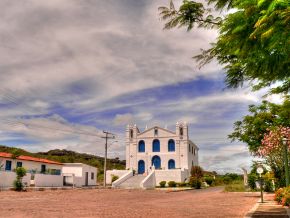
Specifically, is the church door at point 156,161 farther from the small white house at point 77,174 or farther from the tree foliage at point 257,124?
the tree foliage at point 257,124

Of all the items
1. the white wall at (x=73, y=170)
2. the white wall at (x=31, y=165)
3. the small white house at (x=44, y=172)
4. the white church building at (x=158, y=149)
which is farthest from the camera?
the white church building at (x=158, y=149)

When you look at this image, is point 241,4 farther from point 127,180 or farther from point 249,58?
point 127,180

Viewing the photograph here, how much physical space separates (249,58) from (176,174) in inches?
1906

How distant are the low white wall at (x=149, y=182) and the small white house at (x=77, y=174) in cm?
922

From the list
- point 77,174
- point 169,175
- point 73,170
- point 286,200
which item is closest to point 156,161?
point 169,175

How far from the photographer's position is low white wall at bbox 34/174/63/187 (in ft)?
125

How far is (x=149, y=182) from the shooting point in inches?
1869

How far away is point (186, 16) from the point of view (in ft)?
25.0

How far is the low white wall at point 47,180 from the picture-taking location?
38069mm

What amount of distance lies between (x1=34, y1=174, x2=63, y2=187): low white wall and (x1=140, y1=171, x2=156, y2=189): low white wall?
1079 centimetres

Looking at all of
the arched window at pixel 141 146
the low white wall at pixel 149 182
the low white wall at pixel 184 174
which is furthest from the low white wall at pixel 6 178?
the arched window at pixel 141 146

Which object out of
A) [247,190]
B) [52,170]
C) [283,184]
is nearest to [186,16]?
[283,184]

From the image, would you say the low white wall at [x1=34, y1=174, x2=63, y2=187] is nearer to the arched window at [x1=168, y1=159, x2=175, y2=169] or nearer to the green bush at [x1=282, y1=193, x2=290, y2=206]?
the arched window at [x1=168, y1=159, x2=175, y2=169]

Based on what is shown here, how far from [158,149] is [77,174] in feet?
59.3
